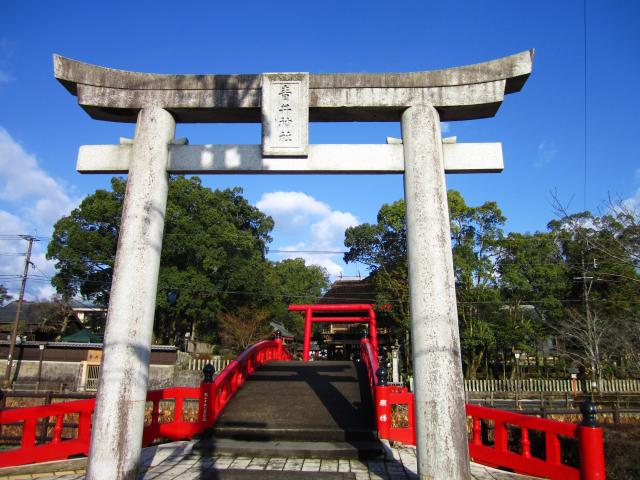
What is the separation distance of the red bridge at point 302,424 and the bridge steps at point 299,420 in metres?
0.01

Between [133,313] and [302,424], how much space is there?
3394mm

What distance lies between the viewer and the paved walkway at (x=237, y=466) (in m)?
5.06

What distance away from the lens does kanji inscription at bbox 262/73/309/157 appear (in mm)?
5270

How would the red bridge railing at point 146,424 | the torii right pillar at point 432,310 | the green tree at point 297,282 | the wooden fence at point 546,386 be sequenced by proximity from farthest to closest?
1. the green tree at point 297,282
2. the wooden fence at point 546,386
3. the red bridge railing at point 146,424
4. the torii right pillar at point 432,310

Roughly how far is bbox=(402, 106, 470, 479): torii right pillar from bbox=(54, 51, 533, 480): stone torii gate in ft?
0.04

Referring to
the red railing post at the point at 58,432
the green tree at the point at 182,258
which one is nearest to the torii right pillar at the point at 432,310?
the red railing post at the point at 58,432

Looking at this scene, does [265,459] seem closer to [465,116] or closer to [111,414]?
[111,414]

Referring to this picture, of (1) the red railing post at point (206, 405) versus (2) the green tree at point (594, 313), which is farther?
(2) the green tree at point (594, 313)

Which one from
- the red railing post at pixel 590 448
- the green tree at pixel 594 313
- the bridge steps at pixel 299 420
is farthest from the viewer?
the green tree at pixel 594 313

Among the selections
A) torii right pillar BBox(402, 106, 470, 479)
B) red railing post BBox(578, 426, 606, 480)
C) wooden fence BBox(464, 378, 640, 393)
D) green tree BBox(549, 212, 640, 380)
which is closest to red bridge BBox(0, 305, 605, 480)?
red railing post BBox(578, 426, 606, 480)

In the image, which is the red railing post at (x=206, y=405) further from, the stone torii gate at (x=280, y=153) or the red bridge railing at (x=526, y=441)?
the red bridge railing at (x=526, y=441)

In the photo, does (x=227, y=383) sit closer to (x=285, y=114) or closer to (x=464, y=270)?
(x=285, y=114)

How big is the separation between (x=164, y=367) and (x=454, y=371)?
1980 centimetres

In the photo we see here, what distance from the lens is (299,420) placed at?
6988 mm
